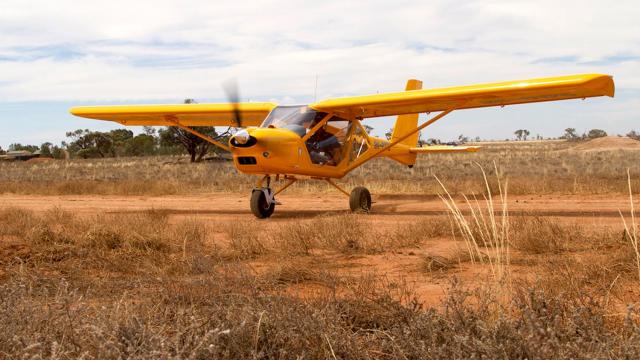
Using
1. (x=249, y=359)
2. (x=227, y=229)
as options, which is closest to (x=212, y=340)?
(x=249, y=359)

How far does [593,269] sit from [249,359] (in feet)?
11.4

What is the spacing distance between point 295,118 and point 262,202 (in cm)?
193

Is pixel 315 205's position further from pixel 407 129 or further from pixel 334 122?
pixel 407 129

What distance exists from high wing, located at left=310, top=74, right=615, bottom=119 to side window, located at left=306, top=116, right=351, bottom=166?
269mm

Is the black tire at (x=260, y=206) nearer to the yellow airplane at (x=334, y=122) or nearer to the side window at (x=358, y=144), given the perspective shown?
the yellow airplane at (x=334, y=122)

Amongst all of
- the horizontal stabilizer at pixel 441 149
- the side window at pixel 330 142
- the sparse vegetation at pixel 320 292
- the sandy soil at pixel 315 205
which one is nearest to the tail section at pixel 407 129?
the horizontal stabilizer at pixel 441 149

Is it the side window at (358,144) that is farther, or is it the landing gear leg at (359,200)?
the side window at (358,144)

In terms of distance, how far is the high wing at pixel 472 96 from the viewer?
1099 centimetres

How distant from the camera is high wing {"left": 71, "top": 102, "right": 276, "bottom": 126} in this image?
16.1 meters

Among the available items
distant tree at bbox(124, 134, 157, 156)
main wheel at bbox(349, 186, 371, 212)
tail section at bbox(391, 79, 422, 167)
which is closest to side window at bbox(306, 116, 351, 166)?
main wheel at bbox(349, 186, 371, 212)

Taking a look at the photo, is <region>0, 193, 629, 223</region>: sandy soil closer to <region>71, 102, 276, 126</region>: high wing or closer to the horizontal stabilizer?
the horizontal stabilizer

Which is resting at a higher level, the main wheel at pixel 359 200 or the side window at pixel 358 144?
the side window at pixel 358 144

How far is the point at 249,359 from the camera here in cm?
321

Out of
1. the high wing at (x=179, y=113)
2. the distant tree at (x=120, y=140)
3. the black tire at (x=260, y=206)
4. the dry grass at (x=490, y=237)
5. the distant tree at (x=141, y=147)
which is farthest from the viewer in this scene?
the distant tree at (x=120, y=140)
